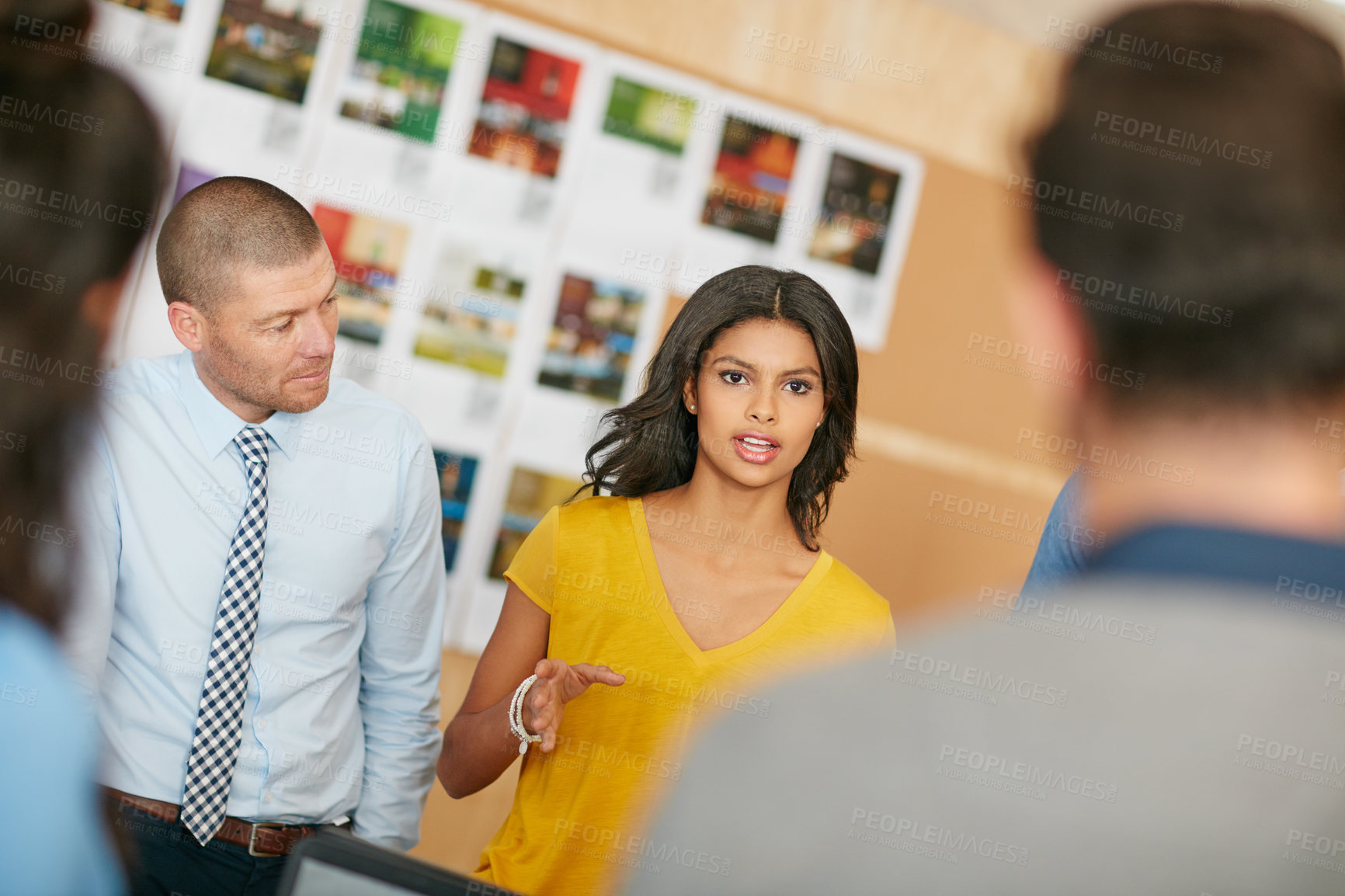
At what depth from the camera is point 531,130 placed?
266 cm

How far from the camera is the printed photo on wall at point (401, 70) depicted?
8.34 feet

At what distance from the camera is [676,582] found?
5.67 feet

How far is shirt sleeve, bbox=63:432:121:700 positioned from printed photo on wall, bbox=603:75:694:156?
157 cm

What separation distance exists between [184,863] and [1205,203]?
1.69m

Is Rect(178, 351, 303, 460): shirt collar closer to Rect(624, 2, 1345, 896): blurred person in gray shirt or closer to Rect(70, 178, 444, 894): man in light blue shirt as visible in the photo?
Rect(70, 178, 444, 894): man in light blue shirt

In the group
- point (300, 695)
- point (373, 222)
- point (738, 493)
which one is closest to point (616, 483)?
point (738, 493)

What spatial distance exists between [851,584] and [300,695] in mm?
952

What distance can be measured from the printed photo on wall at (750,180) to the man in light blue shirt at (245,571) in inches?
50.5

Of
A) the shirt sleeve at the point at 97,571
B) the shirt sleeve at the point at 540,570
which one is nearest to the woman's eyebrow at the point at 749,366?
the shirt sleeve at the point at 540,570

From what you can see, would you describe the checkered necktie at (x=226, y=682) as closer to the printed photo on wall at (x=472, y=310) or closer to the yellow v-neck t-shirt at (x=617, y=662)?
the yellow v-neck t-shirt at (x=617, y=662)

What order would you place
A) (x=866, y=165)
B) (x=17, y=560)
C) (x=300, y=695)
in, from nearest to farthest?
1. (x=17, y=560)
2. (x=300, y=695)
3. (x=866, y=165)

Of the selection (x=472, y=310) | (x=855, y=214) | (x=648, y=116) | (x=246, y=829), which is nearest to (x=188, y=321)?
(x=246, y=829)

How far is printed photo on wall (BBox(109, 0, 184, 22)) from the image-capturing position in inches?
95.2

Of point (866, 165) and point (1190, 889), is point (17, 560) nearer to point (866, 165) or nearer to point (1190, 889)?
point (1190, 889)
